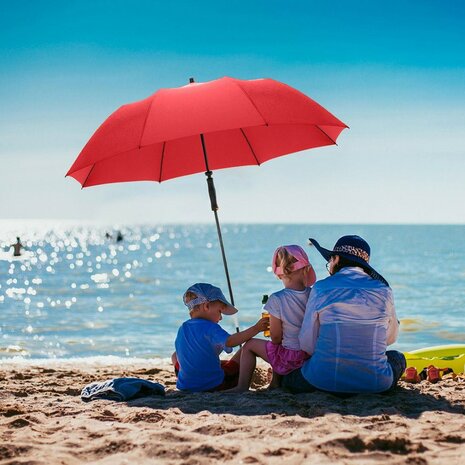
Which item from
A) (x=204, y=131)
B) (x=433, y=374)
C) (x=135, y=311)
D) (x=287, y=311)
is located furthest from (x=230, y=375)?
(x=135, y=311)

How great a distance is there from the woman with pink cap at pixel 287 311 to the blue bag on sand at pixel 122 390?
90 centimetres

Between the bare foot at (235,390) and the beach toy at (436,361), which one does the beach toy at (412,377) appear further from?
the bare foot at (235,390)

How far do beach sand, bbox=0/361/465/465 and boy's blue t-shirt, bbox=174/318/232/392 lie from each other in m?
0.26

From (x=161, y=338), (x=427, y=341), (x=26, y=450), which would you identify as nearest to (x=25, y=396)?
(x=26, y=450)

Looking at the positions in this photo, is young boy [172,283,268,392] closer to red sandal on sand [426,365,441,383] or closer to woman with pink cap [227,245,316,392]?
woman with pink cap [227,245,316,392]

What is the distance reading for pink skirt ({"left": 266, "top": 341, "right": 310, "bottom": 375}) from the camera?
17.2ft

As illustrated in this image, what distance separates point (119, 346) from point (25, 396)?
6683 mm

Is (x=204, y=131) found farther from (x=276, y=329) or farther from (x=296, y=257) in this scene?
(x=276, y=329)

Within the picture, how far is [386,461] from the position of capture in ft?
10.9

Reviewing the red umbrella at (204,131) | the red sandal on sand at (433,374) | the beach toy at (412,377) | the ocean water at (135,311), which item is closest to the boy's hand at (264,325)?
the ocean water at (135,311)

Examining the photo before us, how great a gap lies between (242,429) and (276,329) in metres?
1.32

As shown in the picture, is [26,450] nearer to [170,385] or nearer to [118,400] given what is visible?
[118,400]

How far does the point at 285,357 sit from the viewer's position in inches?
208

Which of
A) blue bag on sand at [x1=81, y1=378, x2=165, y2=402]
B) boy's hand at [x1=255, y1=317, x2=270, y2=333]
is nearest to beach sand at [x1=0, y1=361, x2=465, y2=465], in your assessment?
blue bag on sand at [x1=81, y1=378, x2=165, y2=402]
